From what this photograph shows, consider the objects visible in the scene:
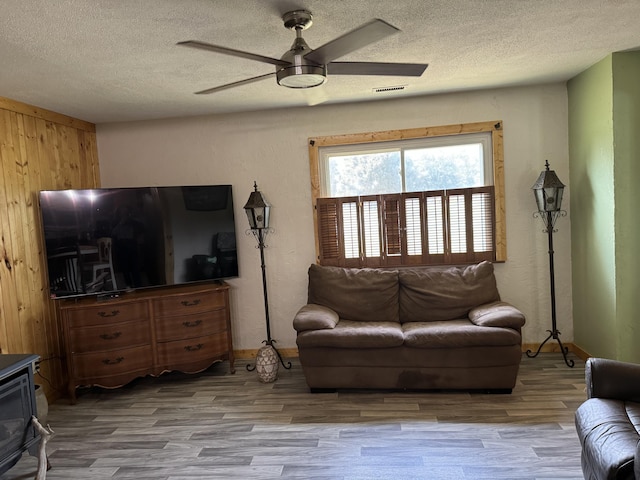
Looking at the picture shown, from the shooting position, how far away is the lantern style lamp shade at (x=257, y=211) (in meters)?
3.98

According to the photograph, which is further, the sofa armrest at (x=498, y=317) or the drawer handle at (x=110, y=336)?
the drawer handle at (x=110, y=336)

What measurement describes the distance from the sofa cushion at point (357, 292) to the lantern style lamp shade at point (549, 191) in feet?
4.58

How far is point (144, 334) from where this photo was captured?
3691 mm

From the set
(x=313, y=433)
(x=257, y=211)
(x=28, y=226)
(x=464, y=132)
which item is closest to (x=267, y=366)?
(x=313, y=433)

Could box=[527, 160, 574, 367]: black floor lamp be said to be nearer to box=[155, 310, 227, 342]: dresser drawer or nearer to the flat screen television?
the flat screen television

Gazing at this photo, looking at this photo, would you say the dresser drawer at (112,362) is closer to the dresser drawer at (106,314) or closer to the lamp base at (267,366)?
the dresser drawer at (106,314)

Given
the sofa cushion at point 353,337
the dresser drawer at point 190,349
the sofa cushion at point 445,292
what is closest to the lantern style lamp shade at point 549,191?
the sofa cushion at point 445,292

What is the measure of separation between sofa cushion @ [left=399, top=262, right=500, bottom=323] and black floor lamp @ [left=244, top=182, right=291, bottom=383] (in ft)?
3.93

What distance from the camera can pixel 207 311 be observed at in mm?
3898

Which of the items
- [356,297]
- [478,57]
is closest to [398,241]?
[356,297]

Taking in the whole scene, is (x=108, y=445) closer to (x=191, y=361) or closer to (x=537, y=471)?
(x=191, y=361)

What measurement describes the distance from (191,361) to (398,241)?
7.14ft

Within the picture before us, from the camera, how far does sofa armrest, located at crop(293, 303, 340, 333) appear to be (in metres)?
3.44

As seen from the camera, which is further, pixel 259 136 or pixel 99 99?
pixel 259 136
